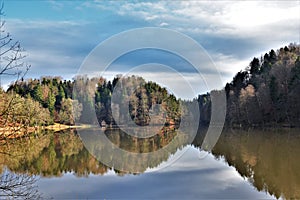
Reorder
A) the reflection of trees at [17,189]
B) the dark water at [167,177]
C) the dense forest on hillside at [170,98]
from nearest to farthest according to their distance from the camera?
the reflection of trees at [17,189]
the dark water at [167,177]
the dense forest on hillside at [170,98]

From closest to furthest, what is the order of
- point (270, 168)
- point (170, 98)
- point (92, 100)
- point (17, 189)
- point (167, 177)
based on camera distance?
1. point (17, 189)
2. point (167, 177)
3. point (270, 168)
4. point (170, 98)
5. point (92, 100)

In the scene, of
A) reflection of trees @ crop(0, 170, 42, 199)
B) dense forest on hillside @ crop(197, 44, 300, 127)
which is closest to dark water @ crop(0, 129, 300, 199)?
reflection of trees @ crop(0, 170, 42, 199)

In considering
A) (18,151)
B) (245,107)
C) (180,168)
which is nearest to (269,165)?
(180,168)

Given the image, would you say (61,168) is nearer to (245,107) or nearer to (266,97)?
(266,97)

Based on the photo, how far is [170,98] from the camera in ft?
157

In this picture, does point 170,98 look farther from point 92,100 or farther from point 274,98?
point 92,100

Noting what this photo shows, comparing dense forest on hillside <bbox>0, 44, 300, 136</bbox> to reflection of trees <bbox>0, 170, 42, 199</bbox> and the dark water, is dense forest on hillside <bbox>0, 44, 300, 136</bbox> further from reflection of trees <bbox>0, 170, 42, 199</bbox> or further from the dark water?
reflection of trees <bbox>0, 170, 42, 199</bbox>

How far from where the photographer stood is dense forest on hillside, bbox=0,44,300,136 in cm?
4863

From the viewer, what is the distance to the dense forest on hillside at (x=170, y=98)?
160 feet

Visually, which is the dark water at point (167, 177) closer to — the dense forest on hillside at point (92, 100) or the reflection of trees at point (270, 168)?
the reflection of trees at point (270, 168)

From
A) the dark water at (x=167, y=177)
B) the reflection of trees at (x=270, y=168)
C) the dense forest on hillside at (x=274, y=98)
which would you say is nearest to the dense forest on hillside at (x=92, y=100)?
the dense forest on hillside at (x=274, y=98)

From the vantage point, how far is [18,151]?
88.1ft

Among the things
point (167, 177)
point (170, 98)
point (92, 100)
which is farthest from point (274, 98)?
point (167, 177)

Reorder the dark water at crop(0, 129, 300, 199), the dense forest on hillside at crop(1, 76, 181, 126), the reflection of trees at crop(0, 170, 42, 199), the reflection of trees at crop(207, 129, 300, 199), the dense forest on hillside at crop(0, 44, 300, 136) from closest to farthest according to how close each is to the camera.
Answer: the reflection of trees at crop(0, 170, 42, 199) → the dark water at crop(0, 129, 300, 199) → the reflection of trees at crop(207, 129, 300, 199) → the dense forest on hillside at crop(0, 44, 300, 136) → the dense forest on hillside at crop(1, 76, 181, 126)
